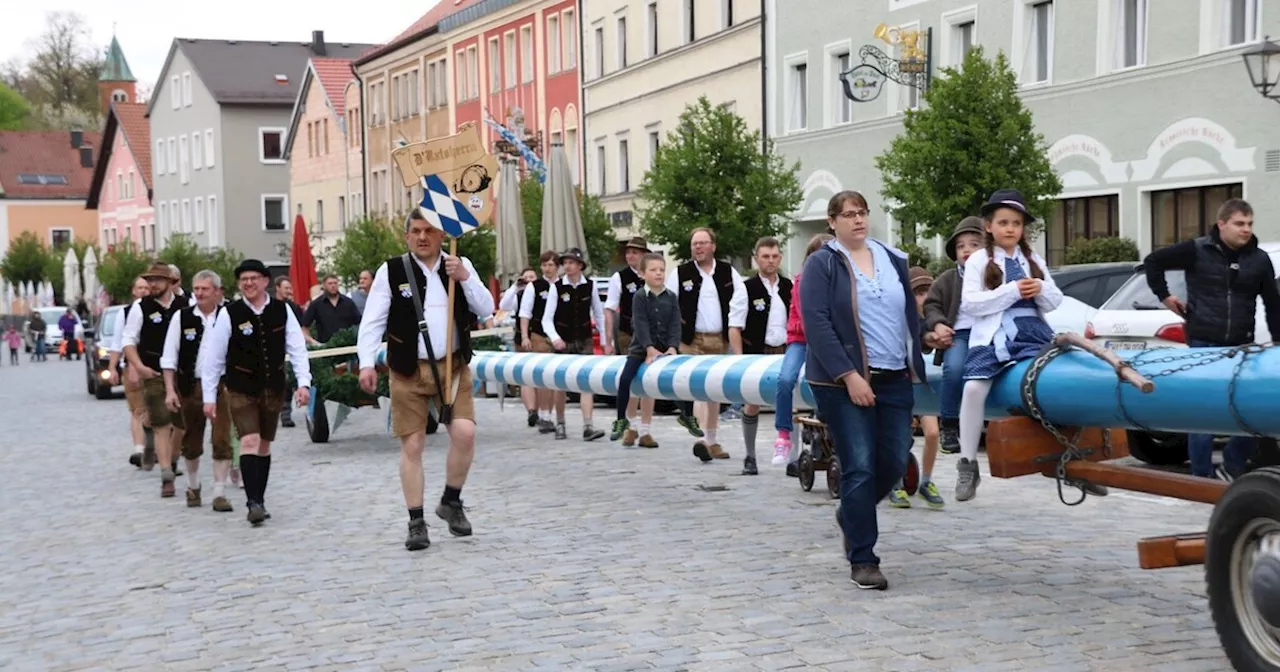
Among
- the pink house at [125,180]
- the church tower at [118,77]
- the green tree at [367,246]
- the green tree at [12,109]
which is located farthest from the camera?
the church tower at [118,77]

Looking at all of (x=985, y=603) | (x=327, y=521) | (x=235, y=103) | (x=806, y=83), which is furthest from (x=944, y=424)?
(x=235, y=103)

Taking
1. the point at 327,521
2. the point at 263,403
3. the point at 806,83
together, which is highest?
the point at 806,83

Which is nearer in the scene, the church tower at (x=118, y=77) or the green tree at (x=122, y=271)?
the green tree at (x=122, y=271)

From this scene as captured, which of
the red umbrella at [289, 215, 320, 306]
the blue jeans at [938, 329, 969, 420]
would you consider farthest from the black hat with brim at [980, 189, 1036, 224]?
the red umbrella at [289, 215, 320, 306]

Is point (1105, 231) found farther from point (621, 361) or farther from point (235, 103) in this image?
point (235, 103)

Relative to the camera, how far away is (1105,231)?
2877cm

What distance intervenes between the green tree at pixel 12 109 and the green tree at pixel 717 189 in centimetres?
10297

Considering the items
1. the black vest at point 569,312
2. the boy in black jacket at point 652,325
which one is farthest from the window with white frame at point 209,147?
the boy in black jacket at point 652,325

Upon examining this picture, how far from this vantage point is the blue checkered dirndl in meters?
8.50

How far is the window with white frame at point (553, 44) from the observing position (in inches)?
2082

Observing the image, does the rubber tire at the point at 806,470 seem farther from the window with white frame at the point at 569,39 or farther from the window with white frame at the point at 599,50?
the window with white frame at the point at 569,39

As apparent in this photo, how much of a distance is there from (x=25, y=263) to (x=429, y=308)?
101594 millimetres

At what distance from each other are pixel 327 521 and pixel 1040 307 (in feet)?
16.9

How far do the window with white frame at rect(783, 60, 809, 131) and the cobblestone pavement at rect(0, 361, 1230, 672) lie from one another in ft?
79.4
